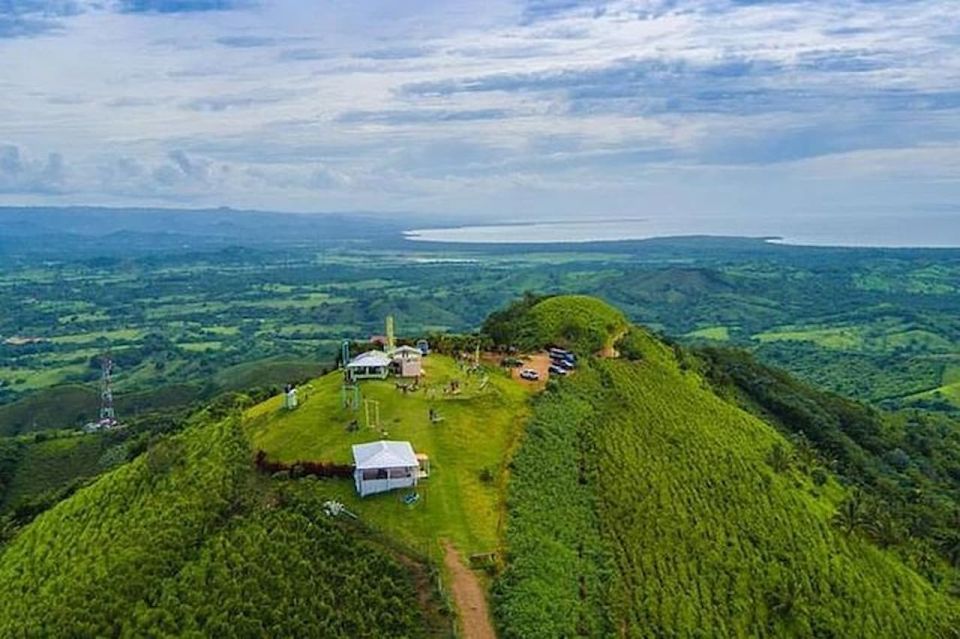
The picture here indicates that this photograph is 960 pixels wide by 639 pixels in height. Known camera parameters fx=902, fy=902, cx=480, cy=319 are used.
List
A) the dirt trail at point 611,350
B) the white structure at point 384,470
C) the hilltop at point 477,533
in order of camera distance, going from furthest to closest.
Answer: the dirt trail at point 611,350
the white structure at point 384,470
the hilltop at point 477,533

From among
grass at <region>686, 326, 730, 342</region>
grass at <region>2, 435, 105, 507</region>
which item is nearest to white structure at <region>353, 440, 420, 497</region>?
grass at <region>2, 435, 105, 507</region>

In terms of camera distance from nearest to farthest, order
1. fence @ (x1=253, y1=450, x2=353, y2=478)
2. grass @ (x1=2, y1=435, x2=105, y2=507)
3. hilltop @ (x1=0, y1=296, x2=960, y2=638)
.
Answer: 1. hilltop @ (x1=0, y1=296, x2=960, y2=638)
2. fence @ (x1=253, y1=450, x2=353, y2=478)
3. grass @ (x1=2, y1=435, x2=105, y2=507)

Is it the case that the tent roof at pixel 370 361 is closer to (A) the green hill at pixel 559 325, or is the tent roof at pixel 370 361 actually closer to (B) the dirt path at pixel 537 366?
(B) the dirt path at pixel 537 366

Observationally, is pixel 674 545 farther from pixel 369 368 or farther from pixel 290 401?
pixel 290 401

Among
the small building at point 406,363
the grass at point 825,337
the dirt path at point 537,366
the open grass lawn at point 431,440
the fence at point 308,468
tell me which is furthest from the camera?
the grass at point 825,337

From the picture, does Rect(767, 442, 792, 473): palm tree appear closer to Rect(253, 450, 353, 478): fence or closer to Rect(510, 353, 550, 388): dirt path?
Rect(510, 353, 550, 388): dirt path

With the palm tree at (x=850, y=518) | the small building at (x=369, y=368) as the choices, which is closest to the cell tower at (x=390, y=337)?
the small building at (x=369, y=368)

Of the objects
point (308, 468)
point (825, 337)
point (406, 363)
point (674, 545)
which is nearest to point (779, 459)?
point (674, 545)

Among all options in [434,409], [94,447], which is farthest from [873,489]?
[94,447]
